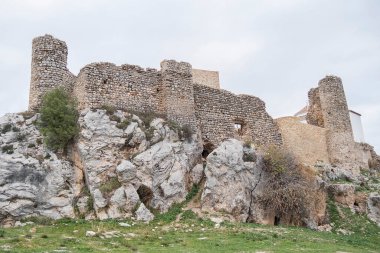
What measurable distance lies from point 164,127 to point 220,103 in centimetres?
483

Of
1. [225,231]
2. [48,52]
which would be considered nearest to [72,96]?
[48,52]

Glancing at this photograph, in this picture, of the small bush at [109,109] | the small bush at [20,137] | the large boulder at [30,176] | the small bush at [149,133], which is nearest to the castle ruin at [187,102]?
the small bush at [109,109]

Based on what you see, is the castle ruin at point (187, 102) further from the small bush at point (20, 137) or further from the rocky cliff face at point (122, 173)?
the small bush at point (20, 137)

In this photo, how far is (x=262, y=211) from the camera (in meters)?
22.3

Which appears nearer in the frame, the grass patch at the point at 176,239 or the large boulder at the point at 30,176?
the grass patch at the point at 176,239

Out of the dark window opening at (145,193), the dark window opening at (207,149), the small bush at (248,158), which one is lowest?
the dark window opening at (145,193)

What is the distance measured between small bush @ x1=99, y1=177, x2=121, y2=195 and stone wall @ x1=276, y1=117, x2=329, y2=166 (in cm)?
1159

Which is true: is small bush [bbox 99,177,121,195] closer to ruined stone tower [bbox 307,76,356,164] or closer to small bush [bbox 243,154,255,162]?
small bush [bbox 243,154,255,162]

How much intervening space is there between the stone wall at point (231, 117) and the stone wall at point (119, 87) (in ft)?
8.67

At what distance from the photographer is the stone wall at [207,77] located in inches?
1224

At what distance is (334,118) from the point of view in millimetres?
31328

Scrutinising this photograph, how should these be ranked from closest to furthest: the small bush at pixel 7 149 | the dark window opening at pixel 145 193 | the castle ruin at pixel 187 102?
1. the dark window opening at pixel 145 193
2. the small bush at pixel 7 149
3. the castle ruin at pixel 187 102

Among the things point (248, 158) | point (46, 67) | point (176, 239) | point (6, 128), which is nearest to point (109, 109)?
point (46, 67)

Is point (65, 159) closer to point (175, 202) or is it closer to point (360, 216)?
point (175, 202)
